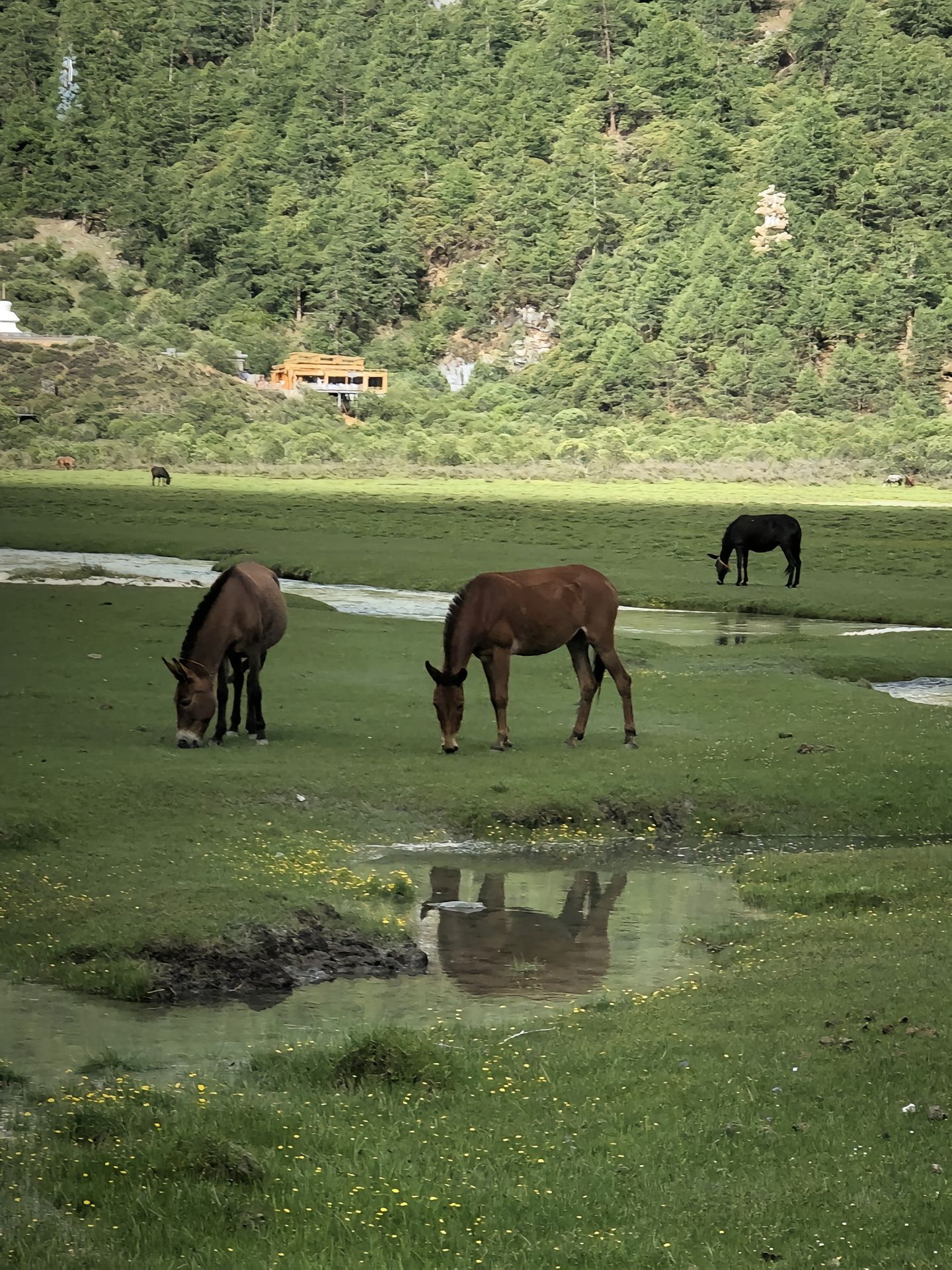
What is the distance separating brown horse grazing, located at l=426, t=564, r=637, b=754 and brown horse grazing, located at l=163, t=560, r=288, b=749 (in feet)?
7.42

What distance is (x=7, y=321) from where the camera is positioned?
156000mm

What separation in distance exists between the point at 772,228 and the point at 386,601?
6501 inches

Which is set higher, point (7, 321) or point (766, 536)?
point (7, 321)

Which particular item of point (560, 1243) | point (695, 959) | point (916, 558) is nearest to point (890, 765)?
point (695, 959)

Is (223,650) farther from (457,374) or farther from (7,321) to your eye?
(457,374)

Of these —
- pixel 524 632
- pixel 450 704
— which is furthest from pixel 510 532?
pixel 450 704

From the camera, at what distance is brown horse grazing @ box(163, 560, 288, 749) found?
19.3 m

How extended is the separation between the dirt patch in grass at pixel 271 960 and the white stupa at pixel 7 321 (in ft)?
480

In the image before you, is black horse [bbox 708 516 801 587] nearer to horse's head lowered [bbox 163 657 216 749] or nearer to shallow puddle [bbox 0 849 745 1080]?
horse's head lowered [bbox 163 657 216 749]

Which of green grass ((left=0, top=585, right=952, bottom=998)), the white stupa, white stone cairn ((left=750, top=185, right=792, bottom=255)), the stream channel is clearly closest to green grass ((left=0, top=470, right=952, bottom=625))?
green grass ((left=0, top=585, right=952, bottom=998))

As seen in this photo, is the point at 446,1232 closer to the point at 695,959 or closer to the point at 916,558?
the point at 695,959

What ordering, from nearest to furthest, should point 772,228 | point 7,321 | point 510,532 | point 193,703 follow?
1. point 193,703
2. point 510,532
3. point 7,321
4. point 772,228

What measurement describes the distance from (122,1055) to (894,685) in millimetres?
21401

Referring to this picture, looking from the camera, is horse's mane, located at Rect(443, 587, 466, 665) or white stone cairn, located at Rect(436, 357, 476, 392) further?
white stone cairn, located at Rect(436, 357, 476, 392)
